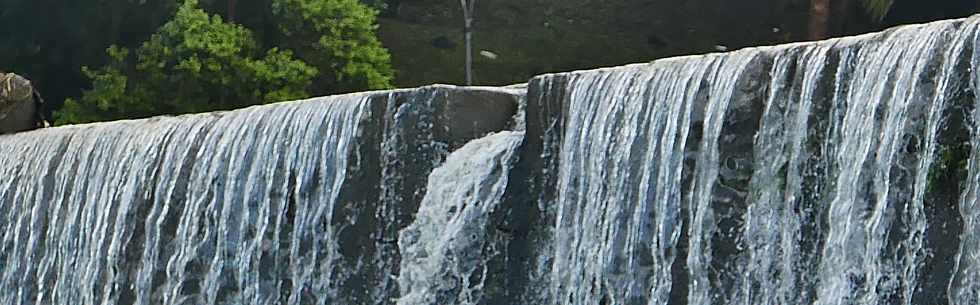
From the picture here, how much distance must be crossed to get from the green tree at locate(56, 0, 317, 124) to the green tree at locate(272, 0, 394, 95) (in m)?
0.33

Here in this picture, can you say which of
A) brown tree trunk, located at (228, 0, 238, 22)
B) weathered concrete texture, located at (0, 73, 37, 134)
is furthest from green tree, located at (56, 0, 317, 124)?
weathered concrete texture, located at (0, 73, 37, 134)

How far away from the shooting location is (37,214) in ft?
35.8

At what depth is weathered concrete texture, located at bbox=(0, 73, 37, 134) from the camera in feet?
41.2

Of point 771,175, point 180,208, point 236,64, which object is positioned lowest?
point 180,208

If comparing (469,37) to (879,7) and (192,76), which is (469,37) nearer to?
(192,76)

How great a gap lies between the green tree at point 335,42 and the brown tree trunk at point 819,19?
4601 mm

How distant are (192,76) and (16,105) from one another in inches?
200

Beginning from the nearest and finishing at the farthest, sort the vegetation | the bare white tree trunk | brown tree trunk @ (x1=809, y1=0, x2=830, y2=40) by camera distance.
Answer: brown tree trunk @ (x1=809, y1=0, x2=830, y2=40) → the vegetation → the bare white tree trunk

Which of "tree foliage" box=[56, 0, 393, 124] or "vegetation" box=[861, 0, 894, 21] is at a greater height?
"vegetation" box=[861, 0, 894, 21]

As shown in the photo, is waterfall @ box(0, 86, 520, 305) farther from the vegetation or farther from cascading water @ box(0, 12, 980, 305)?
the vegetation

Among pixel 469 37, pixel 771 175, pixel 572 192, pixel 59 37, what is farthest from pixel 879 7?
pixel 771 175

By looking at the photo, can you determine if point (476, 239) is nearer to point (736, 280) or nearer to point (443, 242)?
point (443, 242)

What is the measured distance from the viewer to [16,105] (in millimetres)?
12750

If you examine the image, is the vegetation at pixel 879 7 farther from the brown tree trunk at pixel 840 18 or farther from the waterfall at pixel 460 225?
the waterfall at pixel 460 225
